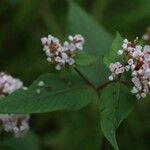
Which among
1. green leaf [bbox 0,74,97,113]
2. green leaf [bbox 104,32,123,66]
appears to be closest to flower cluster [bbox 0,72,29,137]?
green leaf [bbox 0,74,97,113]

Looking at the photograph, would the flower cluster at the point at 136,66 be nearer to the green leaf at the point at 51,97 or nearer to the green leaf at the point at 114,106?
the green leaf at the point at 114,106

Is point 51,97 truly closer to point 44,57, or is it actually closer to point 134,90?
point 134,90

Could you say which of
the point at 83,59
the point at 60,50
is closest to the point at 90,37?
the point at 83,59

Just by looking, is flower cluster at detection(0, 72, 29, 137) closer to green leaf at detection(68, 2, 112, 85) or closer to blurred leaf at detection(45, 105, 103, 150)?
green leaf at detection(68, 2, 112, 85)

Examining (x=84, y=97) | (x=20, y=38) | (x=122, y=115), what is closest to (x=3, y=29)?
(x=20, y=38)

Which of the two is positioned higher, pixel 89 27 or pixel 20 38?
pixel 20 38

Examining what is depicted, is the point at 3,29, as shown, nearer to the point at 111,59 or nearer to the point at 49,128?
the point at 49,128

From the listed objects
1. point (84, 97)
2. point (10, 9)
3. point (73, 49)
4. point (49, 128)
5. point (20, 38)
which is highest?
point (10, 9)
